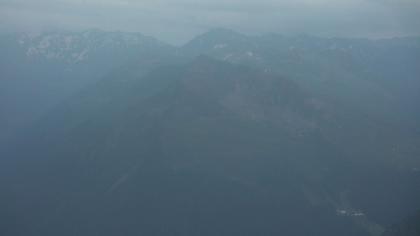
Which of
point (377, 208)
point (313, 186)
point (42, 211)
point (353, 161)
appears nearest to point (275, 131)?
point (353, 161)

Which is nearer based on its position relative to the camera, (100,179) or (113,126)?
(100,179)

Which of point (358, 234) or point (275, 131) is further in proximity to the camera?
point (275, 131)

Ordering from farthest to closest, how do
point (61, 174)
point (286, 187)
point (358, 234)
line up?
point (61, 174) < point (286, 187) < point (358, 234)

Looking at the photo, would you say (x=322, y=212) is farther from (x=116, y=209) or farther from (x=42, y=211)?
(x=42, y=211)

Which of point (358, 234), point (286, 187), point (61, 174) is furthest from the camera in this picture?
point (61, 174)

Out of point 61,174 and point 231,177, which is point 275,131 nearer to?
point 231,177

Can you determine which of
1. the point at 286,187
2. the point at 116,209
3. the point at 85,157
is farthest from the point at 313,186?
the point at 85,157
